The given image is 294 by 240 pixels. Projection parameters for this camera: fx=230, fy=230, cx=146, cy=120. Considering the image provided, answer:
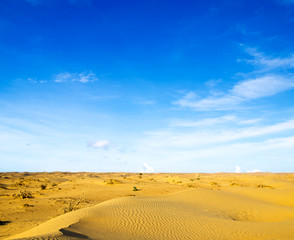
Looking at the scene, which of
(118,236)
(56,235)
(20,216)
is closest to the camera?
(56,235)

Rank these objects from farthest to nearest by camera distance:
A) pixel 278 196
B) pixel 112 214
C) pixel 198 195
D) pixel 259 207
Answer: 1. pixel 278 196
2. pixel 198 195
3. pixel 259 207
4. pixel 112 214

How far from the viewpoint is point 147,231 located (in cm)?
771

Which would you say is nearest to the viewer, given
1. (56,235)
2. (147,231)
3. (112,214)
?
(56,235)

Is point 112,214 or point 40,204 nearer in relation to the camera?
point 112,214

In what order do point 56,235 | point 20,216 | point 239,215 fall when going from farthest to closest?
point 239,215 → point 20,216 → point 56,235

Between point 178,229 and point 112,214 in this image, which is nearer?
point 178,229

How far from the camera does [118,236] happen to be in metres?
6.88

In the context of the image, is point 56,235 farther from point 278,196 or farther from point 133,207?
point 278,196

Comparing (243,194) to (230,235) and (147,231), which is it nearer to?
(230,235)

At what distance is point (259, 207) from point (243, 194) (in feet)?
17.2

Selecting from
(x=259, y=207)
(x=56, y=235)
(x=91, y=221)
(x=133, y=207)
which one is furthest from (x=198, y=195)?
(x=56, y=235)

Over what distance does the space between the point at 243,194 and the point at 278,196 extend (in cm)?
266

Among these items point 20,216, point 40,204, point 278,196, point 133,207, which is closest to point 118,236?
point 133,207

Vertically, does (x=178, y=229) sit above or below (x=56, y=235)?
below
